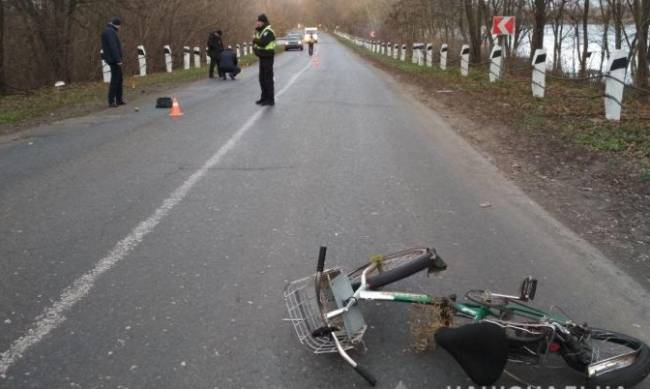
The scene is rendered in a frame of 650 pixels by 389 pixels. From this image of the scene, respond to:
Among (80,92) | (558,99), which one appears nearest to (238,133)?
(558,99)

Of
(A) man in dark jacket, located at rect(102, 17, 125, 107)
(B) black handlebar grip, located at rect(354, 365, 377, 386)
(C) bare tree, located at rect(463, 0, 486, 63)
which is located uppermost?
(C) bare tree, located at rect(463, 0, 486, 63)

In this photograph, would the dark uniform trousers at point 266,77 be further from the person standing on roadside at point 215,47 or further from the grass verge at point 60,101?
the person standing on roadside at point 215,47

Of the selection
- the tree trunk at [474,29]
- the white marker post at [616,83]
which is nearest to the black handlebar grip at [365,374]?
the white marker post at [616,83]

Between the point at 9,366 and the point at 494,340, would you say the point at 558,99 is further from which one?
the point at 9,366

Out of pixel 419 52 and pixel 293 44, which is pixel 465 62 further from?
pixel 293 44

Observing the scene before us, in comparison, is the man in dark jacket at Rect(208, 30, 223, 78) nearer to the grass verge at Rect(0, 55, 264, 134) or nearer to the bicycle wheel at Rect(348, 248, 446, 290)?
the grass verge at Rect(0, 55, 264, 134)

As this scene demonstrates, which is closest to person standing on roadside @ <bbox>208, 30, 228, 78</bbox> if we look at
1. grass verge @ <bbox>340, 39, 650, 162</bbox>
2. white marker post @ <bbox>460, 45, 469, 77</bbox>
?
grass verge @ <bbox>340, 39, 650, 162</bbox>

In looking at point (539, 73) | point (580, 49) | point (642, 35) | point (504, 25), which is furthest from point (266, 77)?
point (580, 49)

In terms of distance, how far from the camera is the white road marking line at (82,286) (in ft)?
10.1

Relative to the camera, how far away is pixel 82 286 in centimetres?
381

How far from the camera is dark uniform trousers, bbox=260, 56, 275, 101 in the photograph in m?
12.9

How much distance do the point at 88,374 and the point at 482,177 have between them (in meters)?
5.26

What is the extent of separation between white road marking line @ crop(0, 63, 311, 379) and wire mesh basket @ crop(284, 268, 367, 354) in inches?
54.5

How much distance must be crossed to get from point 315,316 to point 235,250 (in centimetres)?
141
